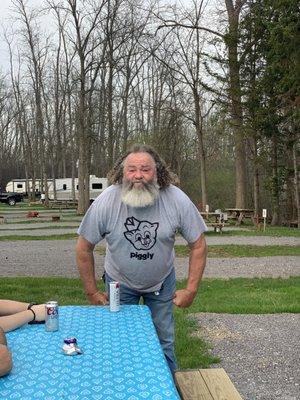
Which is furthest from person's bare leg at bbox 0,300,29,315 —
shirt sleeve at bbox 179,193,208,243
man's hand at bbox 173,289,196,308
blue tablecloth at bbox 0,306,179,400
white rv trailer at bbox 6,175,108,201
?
white rv trailer at bbox 6,175,108,201

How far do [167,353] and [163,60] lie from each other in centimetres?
3054

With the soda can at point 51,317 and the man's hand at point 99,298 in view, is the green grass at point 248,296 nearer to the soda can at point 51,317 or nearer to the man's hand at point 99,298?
the man's hand at point 99,298

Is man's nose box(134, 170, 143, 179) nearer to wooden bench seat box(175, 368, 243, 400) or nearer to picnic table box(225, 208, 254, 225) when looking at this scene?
wooden bench seat box(175, 368, 243, 400)

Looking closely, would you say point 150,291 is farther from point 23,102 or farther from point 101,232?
point 23,102

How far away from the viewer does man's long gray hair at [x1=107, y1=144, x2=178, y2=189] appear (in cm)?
379

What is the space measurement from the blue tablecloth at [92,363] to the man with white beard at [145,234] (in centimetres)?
37

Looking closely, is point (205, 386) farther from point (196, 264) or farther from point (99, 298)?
point (99, 298)

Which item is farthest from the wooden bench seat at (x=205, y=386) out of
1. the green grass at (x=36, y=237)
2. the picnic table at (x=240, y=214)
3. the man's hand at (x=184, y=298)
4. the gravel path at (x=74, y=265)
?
the picnic table at (x=240, y=214)

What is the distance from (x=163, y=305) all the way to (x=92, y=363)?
1.37m

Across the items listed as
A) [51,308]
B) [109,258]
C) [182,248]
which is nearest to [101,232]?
[109,258]

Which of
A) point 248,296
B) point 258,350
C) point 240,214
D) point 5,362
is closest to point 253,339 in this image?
point 258,350

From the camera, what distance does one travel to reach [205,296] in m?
8.68

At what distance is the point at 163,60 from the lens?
33000 mm

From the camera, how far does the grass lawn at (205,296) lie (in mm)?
5961
